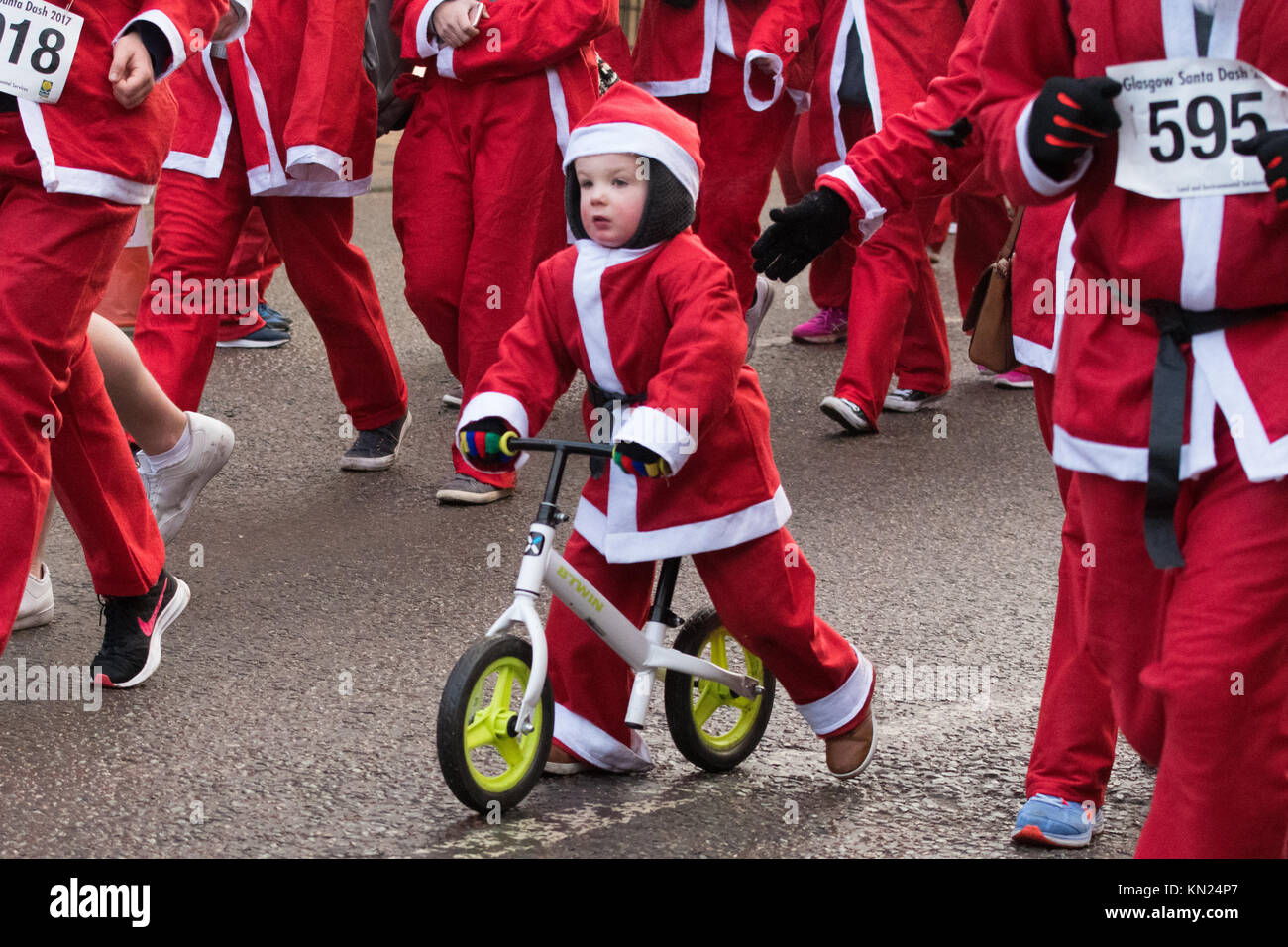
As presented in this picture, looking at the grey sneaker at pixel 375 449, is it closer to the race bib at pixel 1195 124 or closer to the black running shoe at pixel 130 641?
the black running shoe at pixel 130 641

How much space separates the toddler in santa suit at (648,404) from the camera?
3379mm

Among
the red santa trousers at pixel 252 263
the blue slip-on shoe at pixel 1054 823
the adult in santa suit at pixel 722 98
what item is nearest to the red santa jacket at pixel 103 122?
the blue slip-on shoe at pixel 1054 823

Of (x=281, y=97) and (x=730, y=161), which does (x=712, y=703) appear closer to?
(x=281, y=97)

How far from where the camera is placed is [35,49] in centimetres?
357

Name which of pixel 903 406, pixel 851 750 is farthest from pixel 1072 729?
pixel 903 406

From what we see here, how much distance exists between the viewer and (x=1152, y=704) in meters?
2.65

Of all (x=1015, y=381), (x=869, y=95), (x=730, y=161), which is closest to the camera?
(x=869, y=95)

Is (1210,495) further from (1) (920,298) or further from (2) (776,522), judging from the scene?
(1) (920,298)

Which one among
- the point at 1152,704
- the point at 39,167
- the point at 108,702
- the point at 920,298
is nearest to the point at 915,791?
the point at 1152,704

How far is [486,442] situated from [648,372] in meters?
0.35

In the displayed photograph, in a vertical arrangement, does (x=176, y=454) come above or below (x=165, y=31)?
below

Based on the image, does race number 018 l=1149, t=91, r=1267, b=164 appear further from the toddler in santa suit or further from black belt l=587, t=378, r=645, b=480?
black belt l=587, t=378, r=645, b=480

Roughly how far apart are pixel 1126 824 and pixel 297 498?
118 inches

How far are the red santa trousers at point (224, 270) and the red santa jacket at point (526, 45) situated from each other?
53 cm
